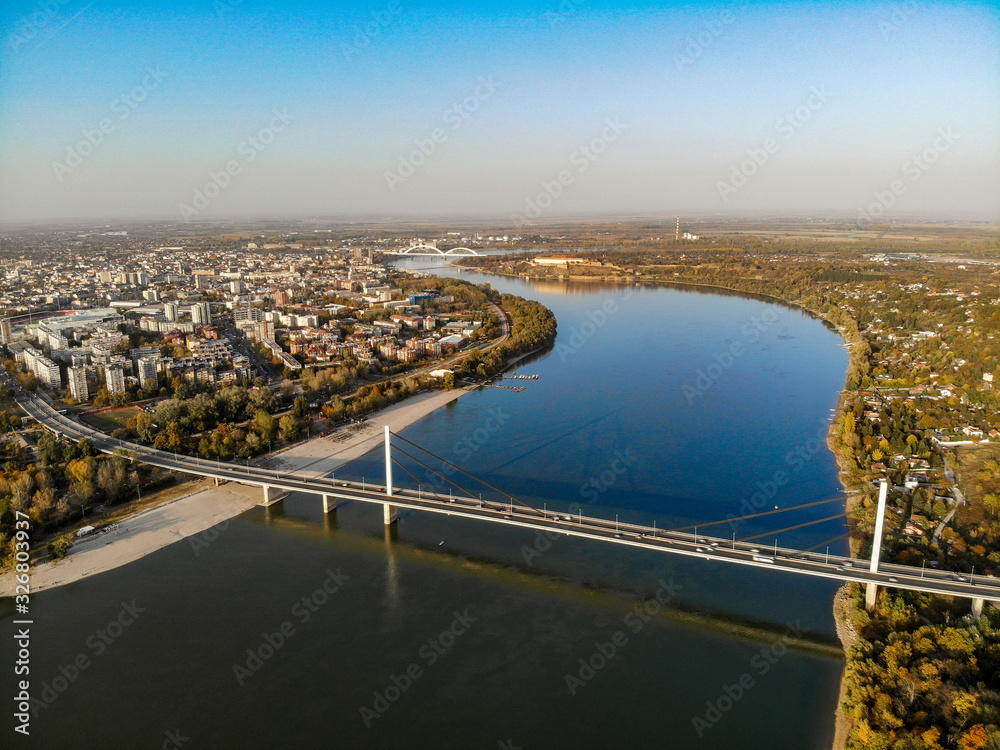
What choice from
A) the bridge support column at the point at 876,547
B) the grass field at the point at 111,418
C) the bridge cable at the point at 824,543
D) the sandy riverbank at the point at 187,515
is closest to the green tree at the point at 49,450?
the grass field at the point at 111,418

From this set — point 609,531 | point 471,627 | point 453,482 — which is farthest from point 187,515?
point 609,531

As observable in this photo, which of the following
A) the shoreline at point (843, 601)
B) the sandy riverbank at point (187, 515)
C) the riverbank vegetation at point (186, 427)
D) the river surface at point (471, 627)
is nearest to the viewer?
the shoreline at point (843, 601)

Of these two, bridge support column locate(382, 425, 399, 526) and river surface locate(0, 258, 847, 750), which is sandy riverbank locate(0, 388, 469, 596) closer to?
river surface locate(0, 258, 847, 750)

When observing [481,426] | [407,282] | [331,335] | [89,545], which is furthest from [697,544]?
[407,282]

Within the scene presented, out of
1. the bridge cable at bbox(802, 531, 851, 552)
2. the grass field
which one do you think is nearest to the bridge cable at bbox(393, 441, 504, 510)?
the bridge cable at bbox(802, 531, 851, 552)

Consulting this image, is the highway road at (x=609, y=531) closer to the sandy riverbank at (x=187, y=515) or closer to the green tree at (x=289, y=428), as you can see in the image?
the sandy riverbank at (x=187, y=515)

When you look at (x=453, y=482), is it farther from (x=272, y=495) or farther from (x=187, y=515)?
(x=187, y=515)
